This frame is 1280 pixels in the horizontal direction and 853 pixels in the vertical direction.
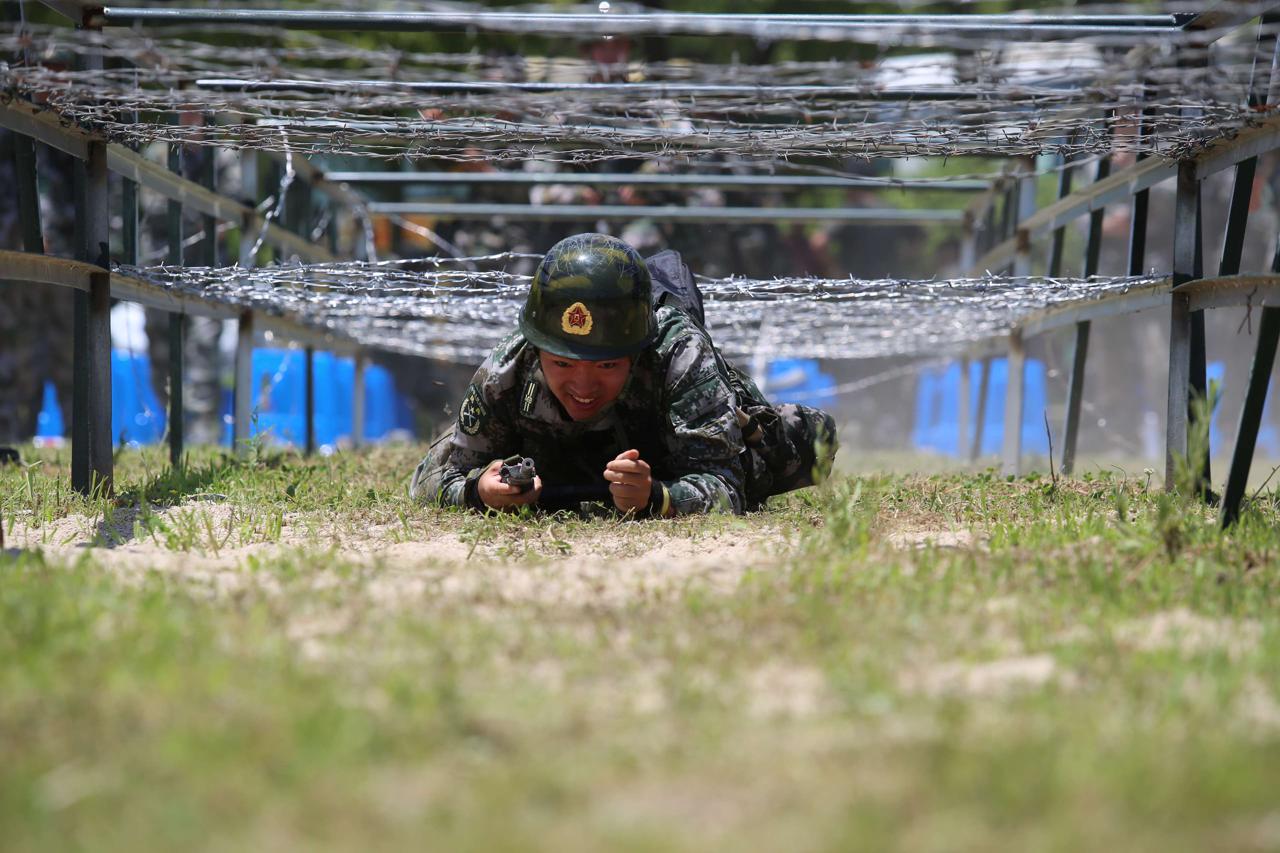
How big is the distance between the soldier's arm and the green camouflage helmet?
0.21m

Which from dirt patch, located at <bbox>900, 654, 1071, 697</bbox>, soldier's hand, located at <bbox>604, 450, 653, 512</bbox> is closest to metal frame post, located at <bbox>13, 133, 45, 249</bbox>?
soldier's hand, located at <bbox>604, 450, 653, 512</bbox>

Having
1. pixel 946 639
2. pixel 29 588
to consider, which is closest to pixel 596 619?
pixel 946 639

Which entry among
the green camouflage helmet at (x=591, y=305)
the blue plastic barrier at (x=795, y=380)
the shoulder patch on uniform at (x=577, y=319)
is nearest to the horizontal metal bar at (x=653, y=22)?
the green camouflage helmet at (x=591, y=305)

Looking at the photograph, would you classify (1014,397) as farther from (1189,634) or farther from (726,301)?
(1189,634)

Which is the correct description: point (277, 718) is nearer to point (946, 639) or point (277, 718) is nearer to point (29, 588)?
point (29, 588)

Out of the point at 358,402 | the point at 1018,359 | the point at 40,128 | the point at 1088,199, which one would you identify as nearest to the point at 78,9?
the point at 40,128

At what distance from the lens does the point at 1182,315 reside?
490cm

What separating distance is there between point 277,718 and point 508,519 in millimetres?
2169

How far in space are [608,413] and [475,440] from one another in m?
0.49

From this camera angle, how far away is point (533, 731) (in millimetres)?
2061

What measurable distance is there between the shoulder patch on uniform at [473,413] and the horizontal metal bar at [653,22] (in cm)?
127

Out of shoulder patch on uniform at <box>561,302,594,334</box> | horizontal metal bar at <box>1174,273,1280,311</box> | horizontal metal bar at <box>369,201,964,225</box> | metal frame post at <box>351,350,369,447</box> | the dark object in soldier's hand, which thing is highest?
horizontal metal bar at <box>1174,273,1280,311</box>

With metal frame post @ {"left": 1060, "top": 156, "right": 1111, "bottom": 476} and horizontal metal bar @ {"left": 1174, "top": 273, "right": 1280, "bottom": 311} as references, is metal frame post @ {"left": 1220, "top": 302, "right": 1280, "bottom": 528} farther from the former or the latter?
metal frame post @ {"left": 1060, "top": 156, "right": 1111, "bottom": 476}

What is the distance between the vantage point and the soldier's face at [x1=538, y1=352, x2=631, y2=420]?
4383mm
